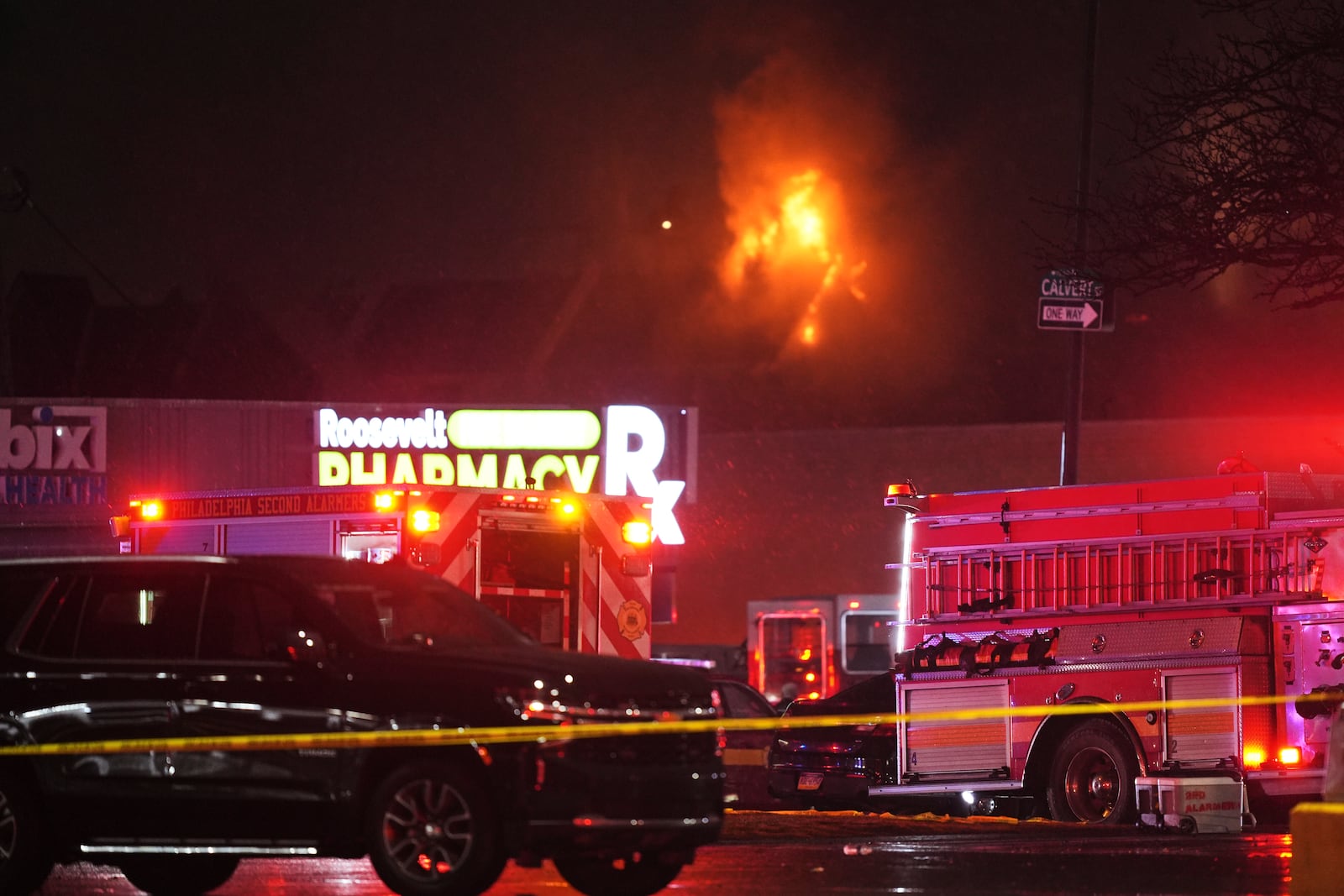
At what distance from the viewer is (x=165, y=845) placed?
8.32 meters

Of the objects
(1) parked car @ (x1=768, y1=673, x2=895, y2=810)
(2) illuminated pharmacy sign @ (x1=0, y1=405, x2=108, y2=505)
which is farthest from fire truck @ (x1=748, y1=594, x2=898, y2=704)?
(1) parked car @ (x1=768, y1=673, x2=895, y2=810)

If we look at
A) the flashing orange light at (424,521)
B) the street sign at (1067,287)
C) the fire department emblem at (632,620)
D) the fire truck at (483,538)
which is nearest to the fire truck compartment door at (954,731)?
the fire department emblem at (632,620)

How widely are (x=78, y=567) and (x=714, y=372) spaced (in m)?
31.0

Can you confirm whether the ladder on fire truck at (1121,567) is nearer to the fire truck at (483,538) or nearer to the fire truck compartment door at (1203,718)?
the fire truck compartment door at (1203,718)

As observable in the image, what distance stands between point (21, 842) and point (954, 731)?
27.0 feet

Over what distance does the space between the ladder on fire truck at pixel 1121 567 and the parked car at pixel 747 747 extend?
1928mm

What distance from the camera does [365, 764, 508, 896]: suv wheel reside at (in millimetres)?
7930

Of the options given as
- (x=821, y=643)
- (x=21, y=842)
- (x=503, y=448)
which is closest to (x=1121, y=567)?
(x=21, y=842)

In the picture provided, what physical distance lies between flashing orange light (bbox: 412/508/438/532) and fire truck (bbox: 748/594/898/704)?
19.1 meters

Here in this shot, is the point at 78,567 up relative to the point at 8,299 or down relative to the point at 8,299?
down

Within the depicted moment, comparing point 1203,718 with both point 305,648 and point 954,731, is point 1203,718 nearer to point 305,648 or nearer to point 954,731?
point 954,731

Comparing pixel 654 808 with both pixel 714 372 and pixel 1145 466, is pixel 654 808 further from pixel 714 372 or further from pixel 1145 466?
pixel 714 372

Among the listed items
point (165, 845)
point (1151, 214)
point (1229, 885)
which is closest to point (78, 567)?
point (165, 845)

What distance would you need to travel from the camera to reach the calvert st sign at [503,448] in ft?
106
